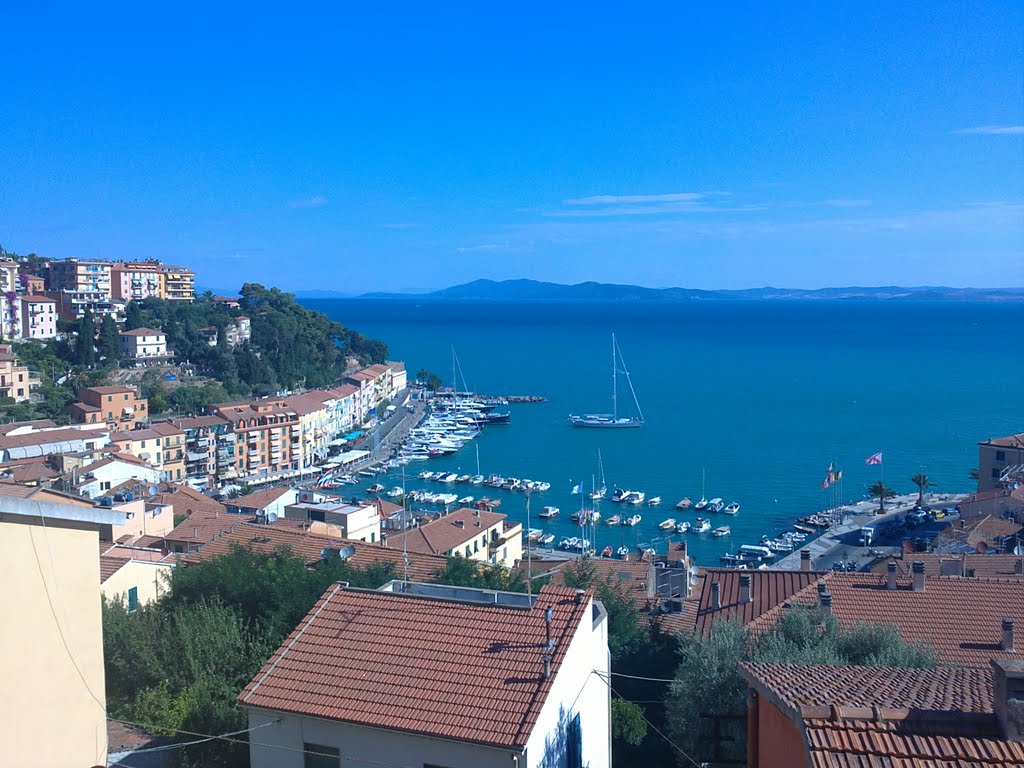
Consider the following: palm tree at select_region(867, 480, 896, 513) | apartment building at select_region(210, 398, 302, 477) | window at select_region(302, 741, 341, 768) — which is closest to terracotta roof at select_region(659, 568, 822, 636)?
window at select_region(302, 741, 341, 768)

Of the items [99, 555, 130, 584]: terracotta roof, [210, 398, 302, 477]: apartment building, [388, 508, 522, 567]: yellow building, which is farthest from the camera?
[210, 398, 302, 477]: apartment building

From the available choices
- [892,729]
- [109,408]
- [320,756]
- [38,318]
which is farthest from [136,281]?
[892,729]

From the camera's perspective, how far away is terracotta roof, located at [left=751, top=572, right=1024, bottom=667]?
24.0ft

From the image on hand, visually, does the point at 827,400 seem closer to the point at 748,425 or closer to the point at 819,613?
the point at 748,425

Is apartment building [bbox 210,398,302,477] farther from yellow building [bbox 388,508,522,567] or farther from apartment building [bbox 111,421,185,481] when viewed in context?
yellow building [bbox 388,508,522,567]

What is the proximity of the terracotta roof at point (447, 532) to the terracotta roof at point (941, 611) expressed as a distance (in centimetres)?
988

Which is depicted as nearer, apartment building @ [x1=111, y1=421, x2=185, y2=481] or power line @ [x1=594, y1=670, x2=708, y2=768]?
power line @ [x1=594, y1=670, x2=708, y2=768]

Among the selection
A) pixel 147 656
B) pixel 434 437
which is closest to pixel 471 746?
pixel 147 656

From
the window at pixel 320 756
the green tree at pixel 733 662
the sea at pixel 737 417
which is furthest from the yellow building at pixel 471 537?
the window at pixel 320 756

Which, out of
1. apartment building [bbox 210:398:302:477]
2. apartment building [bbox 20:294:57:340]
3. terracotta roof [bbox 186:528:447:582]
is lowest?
apartment building [bbox 210:398:302:477]

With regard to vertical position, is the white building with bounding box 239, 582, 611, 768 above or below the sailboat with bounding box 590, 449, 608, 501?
above

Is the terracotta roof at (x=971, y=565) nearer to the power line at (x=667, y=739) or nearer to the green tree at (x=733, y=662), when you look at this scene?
the green tree at (x=733, y=662)

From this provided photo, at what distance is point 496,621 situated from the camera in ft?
15.7

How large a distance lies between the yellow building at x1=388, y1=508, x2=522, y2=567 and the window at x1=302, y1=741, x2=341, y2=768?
1257 cm
